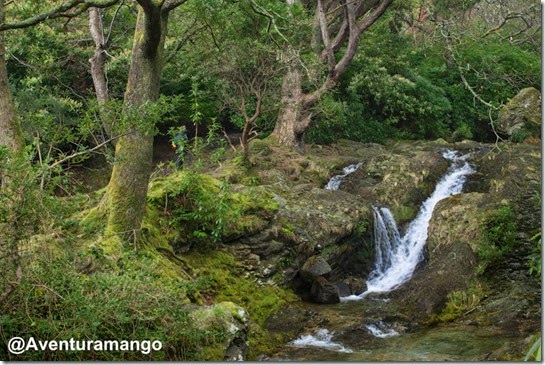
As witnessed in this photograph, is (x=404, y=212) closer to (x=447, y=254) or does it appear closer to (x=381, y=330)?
(x=447, y=254)

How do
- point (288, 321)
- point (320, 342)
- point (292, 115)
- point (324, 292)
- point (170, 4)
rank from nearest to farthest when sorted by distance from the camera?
1. point (170, 4)
2. point (320, 342)
3. point (288, 321)
4. point (324, 292)
5. point (292, 115)

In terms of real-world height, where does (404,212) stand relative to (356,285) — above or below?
above

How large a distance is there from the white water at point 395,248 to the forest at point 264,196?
0.16ft

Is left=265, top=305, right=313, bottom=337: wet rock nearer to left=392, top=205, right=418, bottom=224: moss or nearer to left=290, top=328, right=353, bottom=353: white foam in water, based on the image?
left=290, top=328, right=353, bottom=353: white foam in water

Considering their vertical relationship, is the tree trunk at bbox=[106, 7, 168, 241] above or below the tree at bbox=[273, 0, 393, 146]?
below

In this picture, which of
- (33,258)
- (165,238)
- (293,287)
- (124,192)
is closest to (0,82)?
(124,192)

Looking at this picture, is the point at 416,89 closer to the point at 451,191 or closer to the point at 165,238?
the point at 451,191

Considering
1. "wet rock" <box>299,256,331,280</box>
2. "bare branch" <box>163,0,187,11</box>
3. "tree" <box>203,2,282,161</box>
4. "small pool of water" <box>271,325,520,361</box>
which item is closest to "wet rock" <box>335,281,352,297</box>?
"wet rock" <box>299,256,331,280</box>

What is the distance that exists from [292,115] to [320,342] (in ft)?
23.5

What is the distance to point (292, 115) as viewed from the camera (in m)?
13.5

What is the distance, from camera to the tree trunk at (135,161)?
711cm

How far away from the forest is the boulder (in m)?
0.05

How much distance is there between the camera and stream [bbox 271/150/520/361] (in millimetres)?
6473

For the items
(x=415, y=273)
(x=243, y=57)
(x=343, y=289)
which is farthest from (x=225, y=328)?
(x=243, y=57)
